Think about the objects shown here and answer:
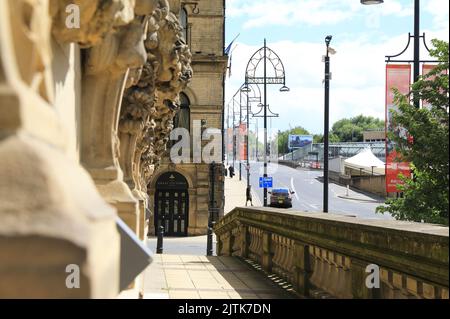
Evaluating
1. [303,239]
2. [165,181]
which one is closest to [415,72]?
[303,239]

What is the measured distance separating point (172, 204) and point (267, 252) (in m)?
32.1

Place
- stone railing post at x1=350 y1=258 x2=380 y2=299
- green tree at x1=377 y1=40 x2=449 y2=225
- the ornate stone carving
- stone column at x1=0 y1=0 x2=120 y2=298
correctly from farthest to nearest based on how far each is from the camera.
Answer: green tree at x1=377 y1=40 x2=449 y2=225 → the ornate stone carving → stone railing post at x1=350 y1=258 x2=380 y2=299 → stone column at x1=0 y1=0 x2=120 y2=298

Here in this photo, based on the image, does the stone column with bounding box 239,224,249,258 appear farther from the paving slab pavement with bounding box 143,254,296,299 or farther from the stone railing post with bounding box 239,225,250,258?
the paving slab pavement with bounding box 143,254,296,299

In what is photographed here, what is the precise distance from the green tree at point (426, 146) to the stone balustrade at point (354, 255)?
5.22 m

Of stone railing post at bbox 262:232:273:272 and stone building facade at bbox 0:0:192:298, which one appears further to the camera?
stone railing post at bbox 262:232:273:272

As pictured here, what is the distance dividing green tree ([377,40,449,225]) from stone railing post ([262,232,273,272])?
4.56 metres

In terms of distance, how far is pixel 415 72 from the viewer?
65.5 ft

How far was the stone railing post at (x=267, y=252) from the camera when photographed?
12531mm

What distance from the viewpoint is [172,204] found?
44.5 meters

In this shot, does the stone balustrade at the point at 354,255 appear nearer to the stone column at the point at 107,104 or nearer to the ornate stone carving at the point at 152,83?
the stone column at the point at 107,104

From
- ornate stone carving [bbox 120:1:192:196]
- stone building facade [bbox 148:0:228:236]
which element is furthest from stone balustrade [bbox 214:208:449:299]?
stone building facade [bbox 148:0:228:236]

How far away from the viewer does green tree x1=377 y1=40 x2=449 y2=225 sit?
16781 millimetres

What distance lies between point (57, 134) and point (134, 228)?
3.37 metres

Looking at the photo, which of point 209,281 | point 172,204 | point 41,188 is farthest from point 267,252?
point 172,204
